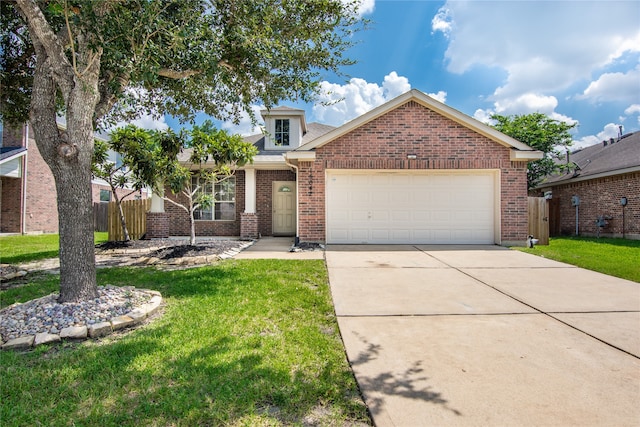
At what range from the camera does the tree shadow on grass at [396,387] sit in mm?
2357

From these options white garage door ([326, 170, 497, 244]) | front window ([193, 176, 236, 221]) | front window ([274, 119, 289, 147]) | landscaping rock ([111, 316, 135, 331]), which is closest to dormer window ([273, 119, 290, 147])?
front window ([274, 119, 289, 147])

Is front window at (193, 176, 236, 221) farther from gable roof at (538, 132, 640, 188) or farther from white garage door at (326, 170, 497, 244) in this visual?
gable roof at (538, 132, 640, 188)

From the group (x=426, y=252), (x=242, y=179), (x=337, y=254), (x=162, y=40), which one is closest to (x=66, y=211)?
(x=162, y=40)

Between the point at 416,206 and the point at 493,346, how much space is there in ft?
24.7

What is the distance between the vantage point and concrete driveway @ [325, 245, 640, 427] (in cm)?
228

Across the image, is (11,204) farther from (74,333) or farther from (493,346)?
(493,346)

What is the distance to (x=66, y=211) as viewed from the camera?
414 centimetres

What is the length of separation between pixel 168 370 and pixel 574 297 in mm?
5457

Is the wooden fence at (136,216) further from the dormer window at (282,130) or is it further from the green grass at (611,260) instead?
the green grass at (611,260)

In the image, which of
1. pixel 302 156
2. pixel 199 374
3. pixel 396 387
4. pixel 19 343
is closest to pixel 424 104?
pixel 302 156

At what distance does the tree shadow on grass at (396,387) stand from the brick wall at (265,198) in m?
10.6

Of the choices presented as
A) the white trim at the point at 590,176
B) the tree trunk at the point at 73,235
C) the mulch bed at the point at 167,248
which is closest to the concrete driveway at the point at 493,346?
the tree trunk at the point at 73,235

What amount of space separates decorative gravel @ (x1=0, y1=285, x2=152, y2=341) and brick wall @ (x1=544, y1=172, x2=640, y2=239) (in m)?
17.8

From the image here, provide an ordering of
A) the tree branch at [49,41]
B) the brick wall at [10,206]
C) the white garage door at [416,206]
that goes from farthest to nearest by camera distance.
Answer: the brick wall at [10,206] < the white garage door at [416,206] < the tree branch at [49,41]
